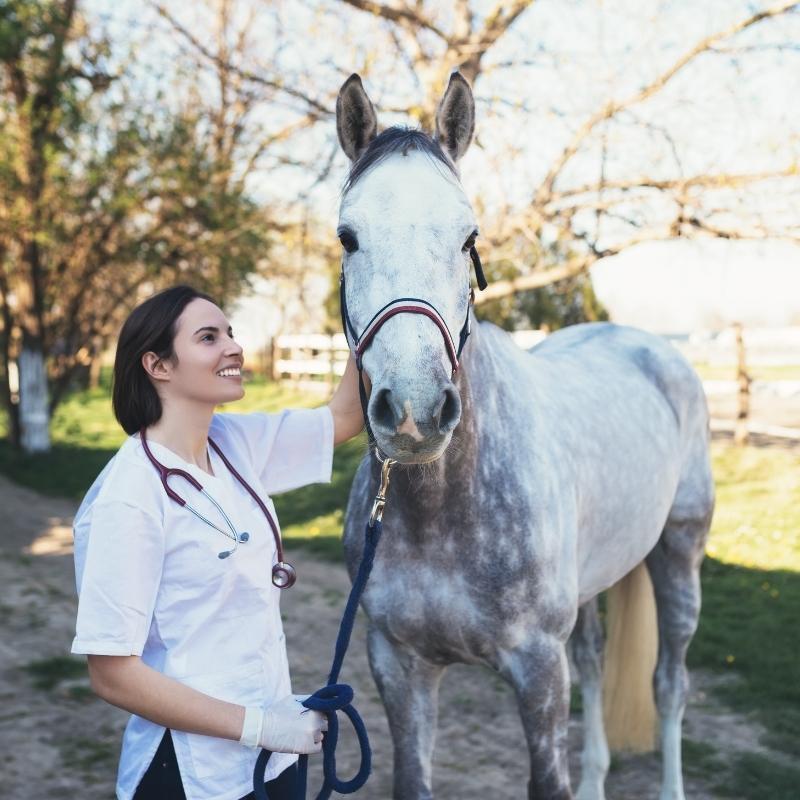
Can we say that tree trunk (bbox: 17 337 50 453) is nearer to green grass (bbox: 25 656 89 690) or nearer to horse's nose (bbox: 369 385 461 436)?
green grass (bbox: 25 656 89 690)

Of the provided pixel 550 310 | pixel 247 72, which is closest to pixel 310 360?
pixel 550 310

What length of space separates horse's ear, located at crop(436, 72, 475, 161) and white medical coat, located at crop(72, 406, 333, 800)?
3.23 feet

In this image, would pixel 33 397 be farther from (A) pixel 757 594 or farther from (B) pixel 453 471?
(B) pixel 453 471

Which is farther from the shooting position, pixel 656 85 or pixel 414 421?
pixel 656 85

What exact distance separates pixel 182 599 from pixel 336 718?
40 centimetres

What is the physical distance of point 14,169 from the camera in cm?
1102

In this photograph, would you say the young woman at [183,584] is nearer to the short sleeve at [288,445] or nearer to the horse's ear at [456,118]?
the short sleeve at [288,445]

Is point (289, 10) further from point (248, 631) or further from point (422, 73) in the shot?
point (248, 631)

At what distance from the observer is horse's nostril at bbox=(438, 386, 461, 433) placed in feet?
4.98

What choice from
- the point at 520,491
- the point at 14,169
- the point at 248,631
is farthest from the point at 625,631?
the point at 14,169

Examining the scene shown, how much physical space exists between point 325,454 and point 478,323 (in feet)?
1.91

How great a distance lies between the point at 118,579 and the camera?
145cm

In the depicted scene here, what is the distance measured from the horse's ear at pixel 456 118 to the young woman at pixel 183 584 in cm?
72

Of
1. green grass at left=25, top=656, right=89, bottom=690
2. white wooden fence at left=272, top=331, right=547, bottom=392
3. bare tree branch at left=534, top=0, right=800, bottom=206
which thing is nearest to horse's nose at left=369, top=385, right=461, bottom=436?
green grass at left=25, top=656, right=89, bottom=690
